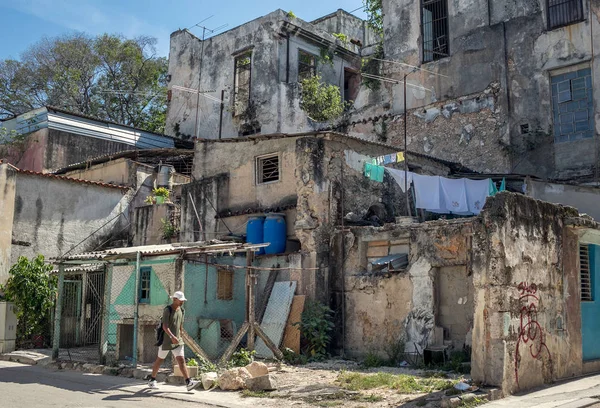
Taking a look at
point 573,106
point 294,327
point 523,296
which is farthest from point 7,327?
point 573,106

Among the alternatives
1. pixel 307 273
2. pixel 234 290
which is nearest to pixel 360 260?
pixel 307 273

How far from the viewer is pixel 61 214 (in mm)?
20688

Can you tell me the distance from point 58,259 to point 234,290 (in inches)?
167

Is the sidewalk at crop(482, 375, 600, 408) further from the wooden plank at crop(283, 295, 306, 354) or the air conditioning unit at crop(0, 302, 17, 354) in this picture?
the air conditioning unit at crop(0, 302, 17, 354)

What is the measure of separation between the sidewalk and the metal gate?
497 inches

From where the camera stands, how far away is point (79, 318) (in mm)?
18828

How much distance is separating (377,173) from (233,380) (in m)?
7.94

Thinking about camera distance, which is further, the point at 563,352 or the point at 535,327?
the point at 563,352

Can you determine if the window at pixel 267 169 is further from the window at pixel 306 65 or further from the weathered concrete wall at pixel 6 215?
the window at pixel 306 65

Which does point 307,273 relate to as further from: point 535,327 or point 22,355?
point 22,355

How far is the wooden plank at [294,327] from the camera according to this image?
1505 centimetres

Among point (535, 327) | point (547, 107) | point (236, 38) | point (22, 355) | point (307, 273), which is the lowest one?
point (22, 355)

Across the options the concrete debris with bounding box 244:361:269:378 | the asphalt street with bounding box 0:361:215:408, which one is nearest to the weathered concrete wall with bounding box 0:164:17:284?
the asphalt street with bounding box 0:361:215:408

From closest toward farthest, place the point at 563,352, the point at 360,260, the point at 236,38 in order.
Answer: the point at 563,352
the point at 360,260
the point at 236,38
